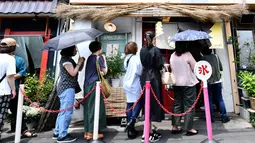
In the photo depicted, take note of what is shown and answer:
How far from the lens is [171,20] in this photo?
247 inches

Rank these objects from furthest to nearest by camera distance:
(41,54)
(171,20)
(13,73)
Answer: (41,54) → (171,20) → (13,73)

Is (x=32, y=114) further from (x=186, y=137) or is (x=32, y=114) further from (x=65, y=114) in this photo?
(x=186, y=137)

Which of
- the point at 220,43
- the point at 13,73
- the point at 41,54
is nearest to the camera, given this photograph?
the point at 13,73

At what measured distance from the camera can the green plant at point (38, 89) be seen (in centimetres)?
571

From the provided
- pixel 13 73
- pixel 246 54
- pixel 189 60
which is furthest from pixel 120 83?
pixel 246 54

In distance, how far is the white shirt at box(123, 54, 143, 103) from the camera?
4426 mm

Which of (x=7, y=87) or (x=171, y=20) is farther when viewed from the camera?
(x=171, y=20)

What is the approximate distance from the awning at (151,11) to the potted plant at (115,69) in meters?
1.13

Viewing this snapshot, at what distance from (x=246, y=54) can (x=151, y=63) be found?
13.0ft

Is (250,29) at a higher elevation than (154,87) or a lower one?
higher

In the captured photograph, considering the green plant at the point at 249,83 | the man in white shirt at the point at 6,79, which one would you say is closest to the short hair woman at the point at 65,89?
the man in white shirt at the point at 6,79

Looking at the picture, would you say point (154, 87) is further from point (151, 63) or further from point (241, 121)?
point (241, 121)

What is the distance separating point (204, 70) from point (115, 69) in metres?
2.60

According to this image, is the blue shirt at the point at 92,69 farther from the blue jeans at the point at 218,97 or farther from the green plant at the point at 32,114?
the blue jeans at the point at 218,97
